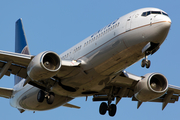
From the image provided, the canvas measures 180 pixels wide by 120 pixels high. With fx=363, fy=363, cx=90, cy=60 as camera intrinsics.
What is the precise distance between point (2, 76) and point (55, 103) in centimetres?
581

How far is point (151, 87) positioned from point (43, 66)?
10.3 m

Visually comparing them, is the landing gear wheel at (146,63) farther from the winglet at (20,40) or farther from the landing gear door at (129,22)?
the winglet at (20,40)

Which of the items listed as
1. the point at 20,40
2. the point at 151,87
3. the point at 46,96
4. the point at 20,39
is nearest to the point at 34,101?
the point at 46,96

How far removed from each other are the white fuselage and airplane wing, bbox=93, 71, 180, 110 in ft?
8.11

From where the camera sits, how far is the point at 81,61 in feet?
87.2

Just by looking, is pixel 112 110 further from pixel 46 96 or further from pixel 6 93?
pixel 6 93

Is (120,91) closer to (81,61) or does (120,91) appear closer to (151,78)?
(151,78)

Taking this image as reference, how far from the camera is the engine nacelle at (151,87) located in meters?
29.9

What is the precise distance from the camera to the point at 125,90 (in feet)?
105

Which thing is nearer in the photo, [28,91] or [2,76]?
[2,76]

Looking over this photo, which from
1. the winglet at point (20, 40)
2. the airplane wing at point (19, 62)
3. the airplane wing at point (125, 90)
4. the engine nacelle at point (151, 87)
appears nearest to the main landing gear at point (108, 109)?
the airplane wing at point (125, 90)

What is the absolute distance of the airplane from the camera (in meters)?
24.1

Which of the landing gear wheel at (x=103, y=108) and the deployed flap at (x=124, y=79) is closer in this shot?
the deployed flap at (x=124, y=79)

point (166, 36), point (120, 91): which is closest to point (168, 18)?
point (166, 36)
